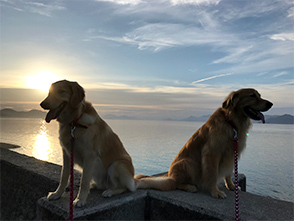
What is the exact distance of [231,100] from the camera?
3.61 meters

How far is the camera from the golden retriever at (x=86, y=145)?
2.86 metres

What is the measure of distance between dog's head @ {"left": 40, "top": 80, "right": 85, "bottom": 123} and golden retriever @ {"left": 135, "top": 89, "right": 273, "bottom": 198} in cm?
163

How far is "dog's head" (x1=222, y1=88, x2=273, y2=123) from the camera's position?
3.50m

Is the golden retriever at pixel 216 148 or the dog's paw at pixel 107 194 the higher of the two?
the golden retriever at pixel 216 148

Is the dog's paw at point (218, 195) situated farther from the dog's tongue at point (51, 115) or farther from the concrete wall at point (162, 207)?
the dog's tongue at point (51, 115)

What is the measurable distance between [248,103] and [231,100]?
249mm

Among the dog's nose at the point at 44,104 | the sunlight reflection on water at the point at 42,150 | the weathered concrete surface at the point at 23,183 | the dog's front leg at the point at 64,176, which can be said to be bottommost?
the sunlight reflection on water at the point at 42,150

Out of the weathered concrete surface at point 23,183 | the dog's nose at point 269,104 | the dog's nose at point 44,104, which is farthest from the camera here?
the weathered concrete surface at point 23,183

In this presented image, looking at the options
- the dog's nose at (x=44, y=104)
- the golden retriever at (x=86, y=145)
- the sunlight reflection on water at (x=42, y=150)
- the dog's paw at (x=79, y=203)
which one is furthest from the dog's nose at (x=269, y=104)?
the sunlight reflection on water at (x=42, y=150)

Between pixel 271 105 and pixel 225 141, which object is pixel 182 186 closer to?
pixel 225 141

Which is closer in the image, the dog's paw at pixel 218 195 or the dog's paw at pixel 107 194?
the dog's paw at pixel 107 194

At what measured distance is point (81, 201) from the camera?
2.93 m

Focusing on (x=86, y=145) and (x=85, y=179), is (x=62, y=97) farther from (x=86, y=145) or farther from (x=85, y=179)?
(x=85, y=179)

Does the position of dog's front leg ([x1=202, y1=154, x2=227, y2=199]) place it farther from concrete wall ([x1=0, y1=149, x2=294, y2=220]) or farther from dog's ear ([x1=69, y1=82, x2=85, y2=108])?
dog's ear ([x1=69, y1=82, x2=85, y2=108])
